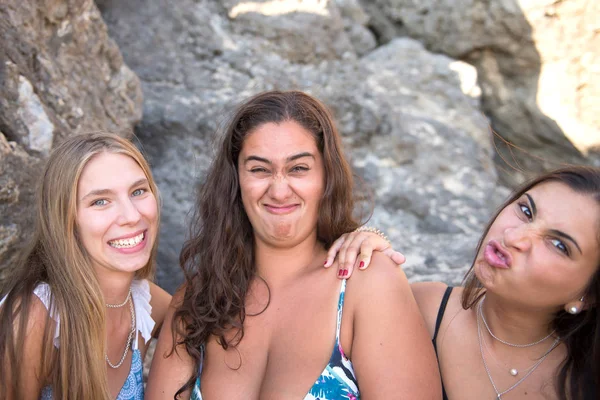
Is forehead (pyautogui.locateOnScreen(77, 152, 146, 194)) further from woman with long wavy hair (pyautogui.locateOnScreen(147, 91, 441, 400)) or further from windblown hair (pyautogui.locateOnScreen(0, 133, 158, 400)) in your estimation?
woman with long wavy hair (pyautogui.locateOnScreen(147, 91, 441, 400))

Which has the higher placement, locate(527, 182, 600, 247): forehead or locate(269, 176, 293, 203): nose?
locate(269, 176, 293, 203): nose

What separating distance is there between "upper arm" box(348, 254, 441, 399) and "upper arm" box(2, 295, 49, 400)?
3.66 feet

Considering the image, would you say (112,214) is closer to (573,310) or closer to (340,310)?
(340,310)

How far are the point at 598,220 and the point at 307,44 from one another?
285cm

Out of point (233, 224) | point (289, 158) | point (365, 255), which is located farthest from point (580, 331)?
point (233, 224)

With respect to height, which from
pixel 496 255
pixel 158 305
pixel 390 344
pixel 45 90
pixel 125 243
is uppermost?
pixel 45 90

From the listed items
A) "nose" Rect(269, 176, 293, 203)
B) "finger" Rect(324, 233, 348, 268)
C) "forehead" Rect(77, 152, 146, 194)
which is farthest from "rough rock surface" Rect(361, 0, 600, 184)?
"forehead" Rect(77, 152, 146, 194)

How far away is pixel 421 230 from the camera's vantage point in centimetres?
397

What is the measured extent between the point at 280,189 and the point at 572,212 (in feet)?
3.23

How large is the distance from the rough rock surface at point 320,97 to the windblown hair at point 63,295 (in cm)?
123

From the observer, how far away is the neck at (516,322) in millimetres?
2154

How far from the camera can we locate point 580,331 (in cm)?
214

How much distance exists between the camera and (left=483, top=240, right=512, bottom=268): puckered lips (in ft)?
6.68

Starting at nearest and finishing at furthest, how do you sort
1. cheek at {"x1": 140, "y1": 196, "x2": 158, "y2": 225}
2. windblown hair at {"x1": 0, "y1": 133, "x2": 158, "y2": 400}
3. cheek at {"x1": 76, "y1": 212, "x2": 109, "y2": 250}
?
windblown hair at {"x1": 0, "y1": 133, "x2": 158, "y2": 400}
cheek at {"x1": 76, "y1": 212, "x2": 109, "y2": 250}
cheek at {"x1": 140, "y1": 196, "x2": 158, "y2": 225}
